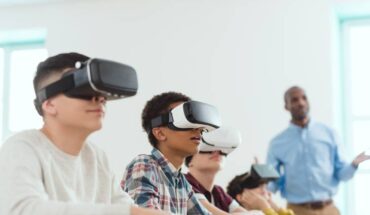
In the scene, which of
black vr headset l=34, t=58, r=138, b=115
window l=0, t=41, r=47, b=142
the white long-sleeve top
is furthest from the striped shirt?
window l=0, t=41, r=47, b=142

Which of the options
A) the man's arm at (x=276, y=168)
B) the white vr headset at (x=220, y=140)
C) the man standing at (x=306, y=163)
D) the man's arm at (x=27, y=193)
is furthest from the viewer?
the man's arm at (x=276, y=168)

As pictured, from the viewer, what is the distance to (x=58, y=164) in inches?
67.1

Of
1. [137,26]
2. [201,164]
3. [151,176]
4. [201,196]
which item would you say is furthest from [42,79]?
[137,26]

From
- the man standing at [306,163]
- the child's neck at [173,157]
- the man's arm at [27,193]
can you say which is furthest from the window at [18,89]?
the man's arm at [27,193]

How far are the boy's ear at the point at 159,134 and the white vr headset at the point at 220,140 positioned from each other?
0.46 m

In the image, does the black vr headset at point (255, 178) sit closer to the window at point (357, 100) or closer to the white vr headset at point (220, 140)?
the white vr headset at point (220, 140)

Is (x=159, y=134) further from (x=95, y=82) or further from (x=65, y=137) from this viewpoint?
(x=95, y=82)

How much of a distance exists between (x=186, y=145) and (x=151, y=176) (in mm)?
234

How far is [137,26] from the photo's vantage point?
6992 mm

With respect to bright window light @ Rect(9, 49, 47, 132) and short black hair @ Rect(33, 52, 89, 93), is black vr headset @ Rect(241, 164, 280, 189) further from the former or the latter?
bright window light @ Rect(9, 49, 47, 132)

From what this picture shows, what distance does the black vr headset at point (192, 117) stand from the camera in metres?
2.30

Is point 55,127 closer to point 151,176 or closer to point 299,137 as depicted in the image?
point 151,176

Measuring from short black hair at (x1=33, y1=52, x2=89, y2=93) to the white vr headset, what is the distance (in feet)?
4.18

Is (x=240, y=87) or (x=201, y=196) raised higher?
(x=240, y=87)
